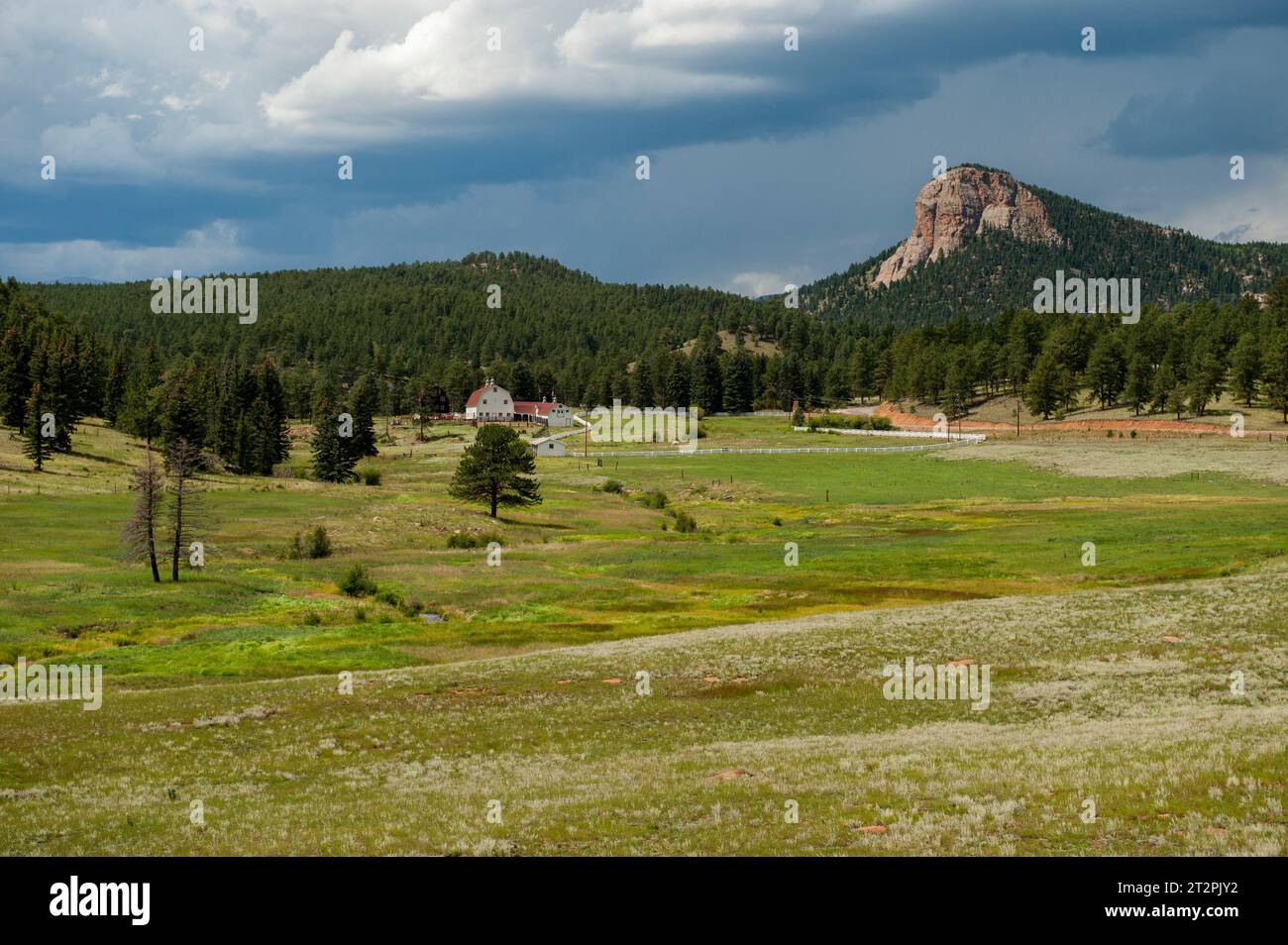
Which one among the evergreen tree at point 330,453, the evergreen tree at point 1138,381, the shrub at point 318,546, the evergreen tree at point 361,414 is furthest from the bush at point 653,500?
the evergreen tree at point 1138,381

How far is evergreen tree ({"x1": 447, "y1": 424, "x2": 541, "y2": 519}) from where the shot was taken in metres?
110

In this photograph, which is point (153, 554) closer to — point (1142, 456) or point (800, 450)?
point (800, 450)

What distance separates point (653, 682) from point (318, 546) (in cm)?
5122

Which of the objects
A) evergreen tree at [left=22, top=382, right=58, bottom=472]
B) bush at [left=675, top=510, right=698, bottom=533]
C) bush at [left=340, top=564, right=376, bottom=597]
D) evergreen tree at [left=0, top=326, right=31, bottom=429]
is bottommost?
bush at [left=340, top=564, right=376, bottom=597]

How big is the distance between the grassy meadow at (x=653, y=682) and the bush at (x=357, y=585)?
3.88ft

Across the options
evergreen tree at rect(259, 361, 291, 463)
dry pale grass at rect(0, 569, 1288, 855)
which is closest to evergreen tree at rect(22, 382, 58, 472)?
evergreen tree at rect(259, 361, 291, 463)

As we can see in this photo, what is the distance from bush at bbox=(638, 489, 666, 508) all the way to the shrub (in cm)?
4574

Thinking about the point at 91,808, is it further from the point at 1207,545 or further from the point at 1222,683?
the point at 1207,545

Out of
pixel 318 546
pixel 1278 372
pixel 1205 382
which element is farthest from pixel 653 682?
pixel 1205 382

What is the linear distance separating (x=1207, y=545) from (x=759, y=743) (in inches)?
2217

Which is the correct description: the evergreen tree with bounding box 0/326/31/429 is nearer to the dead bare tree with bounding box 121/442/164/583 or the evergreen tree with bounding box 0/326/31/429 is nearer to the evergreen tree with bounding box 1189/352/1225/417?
the dead bare tree with bounding box 121/442/164/583

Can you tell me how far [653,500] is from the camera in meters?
127

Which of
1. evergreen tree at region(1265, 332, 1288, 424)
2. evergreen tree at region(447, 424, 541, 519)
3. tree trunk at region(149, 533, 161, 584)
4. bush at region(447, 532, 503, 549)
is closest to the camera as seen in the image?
tree trunk at region(149, 533, 161, 584)
